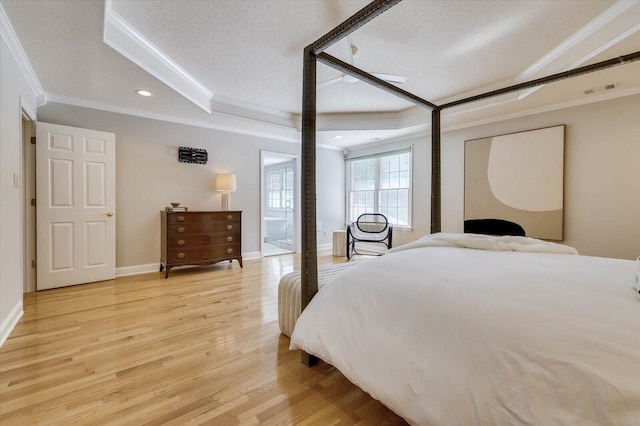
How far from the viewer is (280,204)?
6.95 m

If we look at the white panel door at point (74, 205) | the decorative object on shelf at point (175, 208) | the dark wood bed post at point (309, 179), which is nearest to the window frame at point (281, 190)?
the decorative object on shelf at point (175, 208)

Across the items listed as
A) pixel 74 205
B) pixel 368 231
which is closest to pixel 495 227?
pixel 368 231

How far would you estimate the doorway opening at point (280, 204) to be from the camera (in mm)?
6164

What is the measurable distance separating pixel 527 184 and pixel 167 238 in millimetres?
4876

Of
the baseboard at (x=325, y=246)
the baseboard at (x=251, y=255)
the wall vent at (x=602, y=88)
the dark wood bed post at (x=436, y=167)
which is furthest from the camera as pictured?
the baseboard at (x=325, y=246)

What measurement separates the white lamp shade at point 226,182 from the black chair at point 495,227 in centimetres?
342

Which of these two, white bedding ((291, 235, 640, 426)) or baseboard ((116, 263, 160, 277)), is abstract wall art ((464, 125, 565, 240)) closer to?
white bedding ((291, 235, 640, 426))

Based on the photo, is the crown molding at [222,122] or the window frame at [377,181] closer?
the crown molding at [222,122]

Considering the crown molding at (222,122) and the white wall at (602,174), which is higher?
the crown molding at (222,122)

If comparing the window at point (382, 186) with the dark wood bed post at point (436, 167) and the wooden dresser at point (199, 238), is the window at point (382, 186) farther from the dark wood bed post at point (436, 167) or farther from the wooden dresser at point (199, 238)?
the wooden dresser at point (199, 238)

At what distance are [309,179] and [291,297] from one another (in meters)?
0.90

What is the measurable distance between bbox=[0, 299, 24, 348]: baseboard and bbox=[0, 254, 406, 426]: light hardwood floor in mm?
42

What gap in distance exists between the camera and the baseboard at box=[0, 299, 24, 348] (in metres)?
1.98

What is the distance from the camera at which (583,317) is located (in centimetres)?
86
